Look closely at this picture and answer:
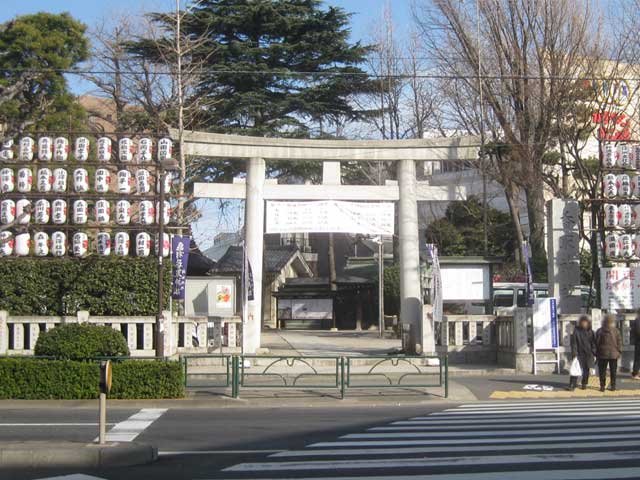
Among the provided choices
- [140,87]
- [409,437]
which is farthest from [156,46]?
[409,437]

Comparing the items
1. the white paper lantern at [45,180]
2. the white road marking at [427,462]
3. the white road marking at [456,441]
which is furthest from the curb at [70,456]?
the white paper lantern at [45,180]

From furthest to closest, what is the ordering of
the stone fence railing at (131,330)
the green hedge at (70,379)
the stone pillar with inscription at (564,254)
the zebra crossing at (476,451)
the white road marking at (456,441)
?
the stone pillar with inscription at (564,254) → the stone fence railing at (131,330) → the green hedge at (70,379) → the white road marking at (456,441) → the zebra crossing at (476,451)

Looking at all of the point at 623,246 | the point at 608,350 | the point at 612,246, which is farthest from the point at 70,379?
the point at 623,246

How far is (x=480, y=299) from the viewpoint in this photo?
26.0 m

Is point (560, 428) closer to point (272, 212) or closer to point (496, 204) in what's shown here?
point (272, 212)

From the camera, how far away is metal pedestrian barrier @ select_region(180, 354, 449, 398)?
1845 cm

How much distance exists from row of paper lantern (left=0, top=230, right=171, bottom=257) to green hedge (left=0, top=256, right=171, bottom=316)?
0.77 ft

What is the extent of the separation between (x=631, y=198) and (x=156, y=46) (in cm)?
2004

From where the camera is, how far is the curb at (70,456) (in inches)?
403

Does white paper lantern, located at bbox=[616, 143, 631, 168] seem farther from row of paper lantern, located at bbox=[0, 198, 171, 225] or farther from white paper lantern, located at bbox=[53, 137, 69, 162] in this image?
white paper lantern, located at bbox=[53, 137, 69, 162]

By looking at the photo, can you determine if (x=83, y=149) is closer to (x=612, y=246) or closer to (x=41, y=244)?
(x=41, y=244)

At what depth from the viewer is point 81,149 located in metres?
23.7

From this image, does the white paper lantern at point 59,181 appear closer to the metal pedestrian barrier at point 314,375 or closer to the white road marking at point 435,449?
the metal pedestrian barrier at point 314,375

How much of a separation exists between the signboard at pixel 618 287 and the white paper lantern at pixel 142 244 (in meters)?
13.4
